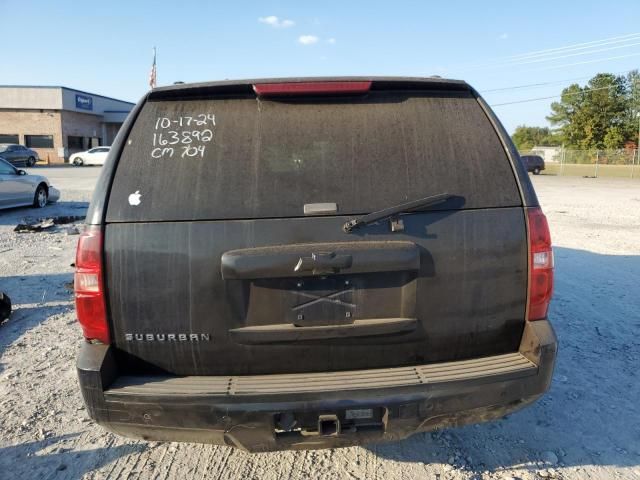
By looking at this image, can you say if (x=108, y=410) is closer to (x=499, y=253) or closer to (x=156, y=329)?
(x=156, y=329)

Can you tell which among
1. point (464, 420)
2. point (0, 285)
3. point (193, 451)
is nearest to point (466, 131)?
point (464, 420)

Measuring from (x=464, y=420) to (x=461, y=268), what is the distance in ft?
2.45

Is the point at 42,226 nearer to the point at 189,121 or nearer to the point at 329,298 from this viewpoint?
the point at 189,121

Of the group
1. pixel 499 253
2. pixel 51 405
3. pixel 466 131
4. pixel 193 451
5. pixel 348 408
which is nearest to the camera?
pixel 348 408

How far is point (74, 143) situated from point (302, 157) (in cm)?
5433

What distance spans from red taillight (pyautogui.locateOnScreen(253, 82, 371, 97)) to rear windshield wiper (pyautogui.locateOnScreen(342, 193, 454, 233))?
68 cm

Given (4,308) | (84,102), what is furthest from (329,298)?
(84,102)

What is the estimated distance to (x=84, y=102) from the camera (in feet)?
163

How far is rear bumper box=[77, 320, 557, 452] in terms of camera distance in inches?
85.0

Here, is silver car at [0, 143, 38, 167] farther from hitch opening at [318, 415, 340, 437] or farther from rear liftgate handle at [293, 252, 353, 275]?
hitch opening at [318, 415, 340, 437]

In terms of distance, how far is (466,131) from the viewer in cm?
254

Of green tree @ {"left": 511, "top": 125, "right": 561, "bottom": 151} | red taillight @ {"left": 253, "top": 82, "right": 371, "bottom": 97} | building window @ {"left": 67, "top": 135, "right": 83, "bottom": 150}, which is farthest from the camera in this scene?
green tree @ {"left": 511, "top": 125, "right": 561, "bottom": 151}

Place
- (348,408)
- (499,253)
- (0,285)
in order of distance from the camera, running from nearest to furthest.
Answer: (348,408) < (499,253) < (0,285)

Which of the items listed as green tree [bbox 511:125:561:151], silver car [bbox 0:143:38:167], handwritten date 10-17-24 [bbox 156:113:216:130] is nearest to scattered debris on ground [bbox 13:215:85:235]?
handwritten date 10-17-24 [bbox 156:113:216:130]
